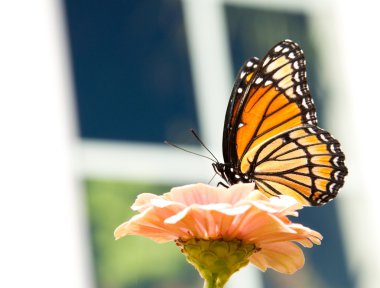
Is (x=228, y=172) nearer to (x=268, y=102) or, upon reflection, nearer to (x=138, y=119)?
(x=268, y=102)

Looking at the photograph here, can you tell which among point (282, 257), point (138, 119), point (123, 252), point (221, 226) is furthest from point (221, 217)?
point (138, 119)

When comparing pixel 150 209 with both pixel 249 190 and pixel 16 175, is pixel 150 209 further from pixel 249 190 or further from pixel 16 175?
pixel 16 175

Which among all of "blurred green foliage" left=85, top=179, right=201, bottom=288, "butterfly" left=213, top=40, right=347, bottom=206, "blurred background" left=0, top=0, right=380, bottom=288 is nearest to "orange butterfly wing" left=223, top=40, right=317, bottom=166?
"butterfly" left=213, top=40, right=347, bottom=206

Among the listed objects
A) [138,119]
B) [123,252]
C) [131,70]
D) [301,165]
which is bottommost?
[123,252]

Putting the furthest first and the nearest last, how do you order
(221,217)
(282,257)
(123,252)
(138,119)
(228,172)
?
(138,119)
(123,252)
(228,172)
(282,257)
(221,217)

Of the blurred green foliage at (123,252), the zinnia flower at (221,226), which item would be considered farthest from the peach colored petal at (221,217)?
the blurred green foliage at (123,252)

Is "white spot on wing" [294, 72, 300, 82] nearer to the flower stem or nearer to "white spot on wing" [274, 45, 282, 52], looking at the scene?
"white spot on wing" [274, 45, 282, 52]
